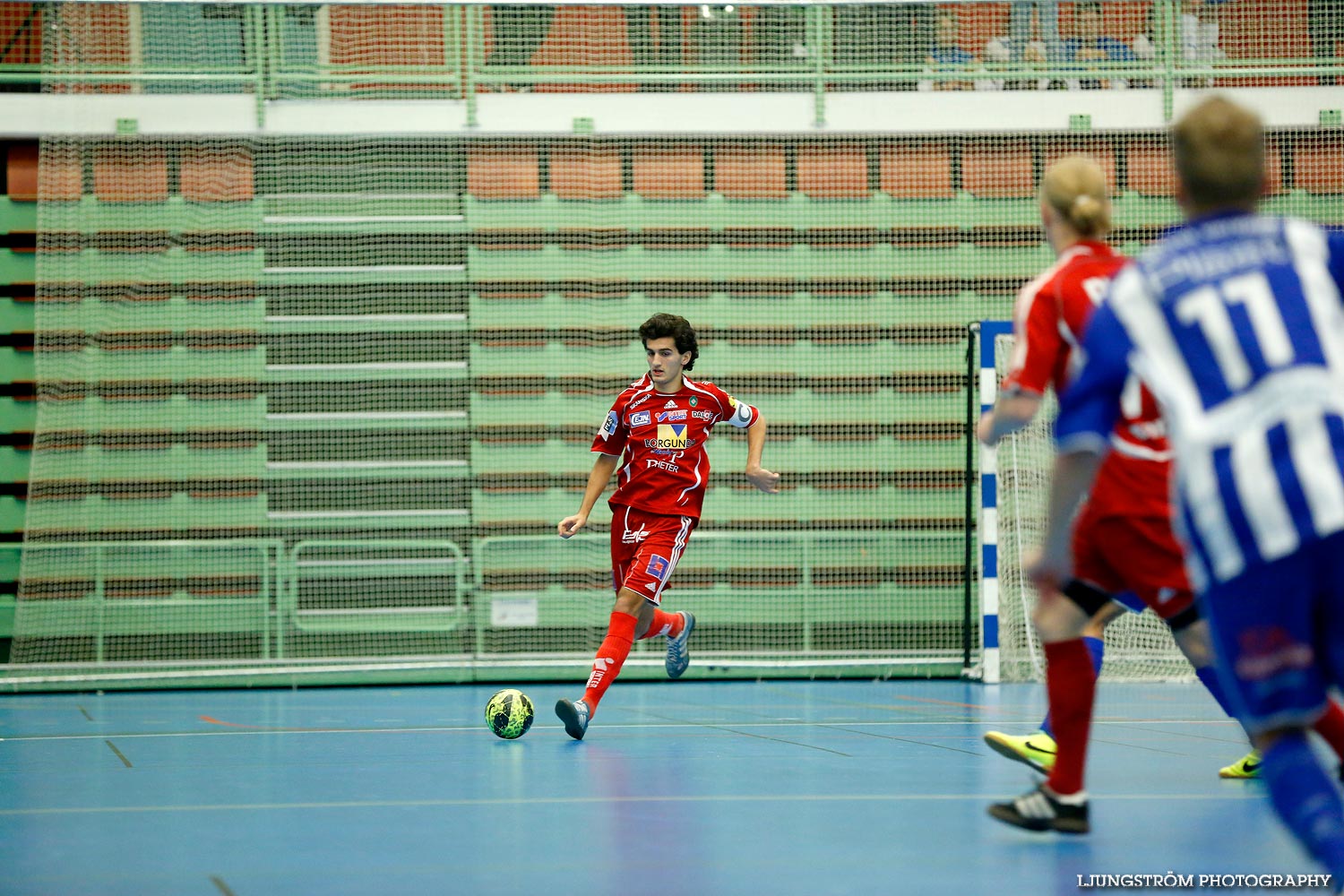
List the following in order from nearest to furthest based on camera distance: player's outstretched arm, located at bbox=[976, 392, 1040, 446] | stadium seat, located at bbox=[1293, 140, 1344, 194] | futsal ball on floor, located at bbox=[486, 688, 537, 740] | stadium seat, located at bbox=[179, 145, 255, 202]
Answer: player's outstretched arm, located at bbox=[976, 392, 1040, 446] < futsal ball on floor, located at bbox=[486, 688, 537, 740] < stadium seat, located at bbox=[179, 145, 255, 202] < stadium seat, located at bbox=[1293, 140, 1344, 194]

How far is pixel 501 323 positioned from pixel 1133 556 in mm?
8317

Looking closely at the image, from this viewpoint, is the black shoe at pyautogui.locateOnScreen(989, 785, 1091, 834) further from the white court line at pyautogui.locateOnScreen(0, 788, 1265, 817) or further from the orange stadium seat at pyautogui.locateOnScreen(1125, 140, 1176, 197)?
the orange stadium seat at pyautogui.locateOnScreen(1125, 140, 1176, 197)

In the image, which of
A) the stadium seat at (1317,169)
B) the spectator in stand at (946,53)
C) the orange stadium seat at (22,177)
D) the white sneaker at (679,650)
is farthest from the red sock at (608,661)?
the stadium seat at (1317,169)

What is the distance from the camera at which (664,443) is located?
651cm

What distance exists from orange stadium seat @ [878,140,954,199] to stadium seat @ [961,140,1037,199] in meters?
0.17

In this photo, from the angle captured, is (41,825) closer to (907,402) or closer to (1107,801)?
(1107,801)

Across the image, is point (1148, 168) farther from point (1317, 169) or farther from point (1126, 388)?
point (1126, 388)

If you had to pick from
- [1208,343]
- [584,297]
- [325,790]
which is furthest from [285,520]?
[1208,343]

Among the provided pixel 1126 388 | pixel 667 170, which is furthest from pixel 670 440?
pixel 667 170

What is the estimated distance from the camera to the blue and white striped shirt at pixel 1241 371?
2.14 m

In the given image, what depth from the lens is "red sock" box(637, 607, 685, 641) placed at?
22.5 ft

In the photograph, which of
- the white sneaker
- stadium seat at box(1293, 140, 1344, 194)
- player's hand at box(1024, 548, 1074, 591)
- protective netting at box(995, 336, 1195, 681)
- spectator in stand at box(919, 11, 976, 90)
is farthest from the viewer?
spectator in stand at box(919, 11, 976, 90)

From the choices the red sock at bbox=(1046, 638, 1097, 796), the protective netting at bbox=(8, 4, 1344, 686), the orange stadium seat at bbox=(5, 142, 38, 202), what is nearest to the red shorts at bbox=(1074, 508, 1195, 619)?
the red sock at bbox=(1046, 638, 1097, 796)

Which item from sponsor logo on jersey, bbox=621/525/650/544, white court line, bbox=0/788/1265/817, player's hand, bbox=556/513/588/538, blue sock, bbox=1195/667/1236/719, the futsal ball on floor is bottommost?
the futsal ball on floor
